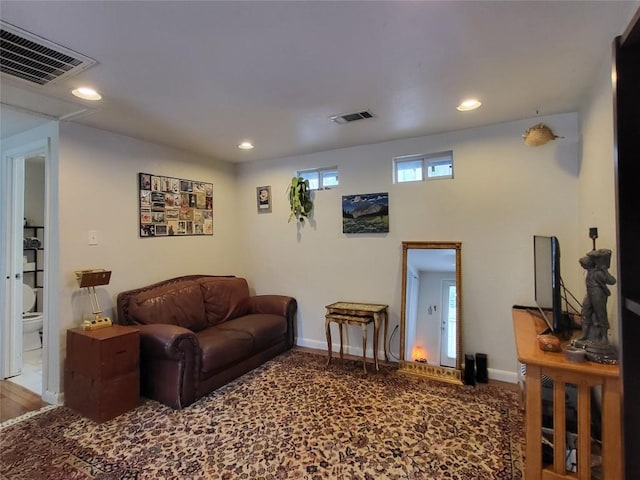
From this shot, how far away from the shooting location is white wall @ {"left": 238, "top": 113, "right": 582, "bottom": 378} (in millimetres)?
2850

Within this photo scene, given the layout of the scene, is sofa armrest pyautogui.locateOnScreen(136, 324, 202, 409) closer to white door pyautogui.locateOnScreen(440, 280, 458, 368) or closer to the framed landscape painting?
the framed landscape painting

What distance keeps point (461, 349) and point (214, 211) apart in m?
3.15

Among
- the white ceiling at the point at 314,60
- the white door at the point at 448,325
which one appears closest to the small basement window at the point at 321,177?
the white ceiling at the point at 314,60

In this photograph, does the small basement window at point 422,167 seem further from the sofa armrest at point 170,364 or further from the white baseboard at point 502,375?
the sofa armrest at point 170,364

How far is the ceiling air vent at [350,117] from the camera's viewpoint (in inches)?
106

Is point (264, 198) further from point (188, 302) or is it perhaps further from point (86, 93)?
point (86, 93)

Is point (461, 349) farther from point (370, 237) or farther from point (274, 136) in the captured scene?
point (274, 136)

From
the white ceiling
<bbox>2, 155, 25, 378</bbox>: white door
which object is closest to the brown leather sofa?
<bbox>2, 155, 25, 378</bbox>: white door

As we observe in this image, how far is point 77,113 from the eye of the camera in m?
2.55

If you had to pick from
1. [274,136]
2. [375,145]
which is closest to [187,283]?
[274,136]

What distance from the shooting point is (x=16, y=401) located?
275 centimetres

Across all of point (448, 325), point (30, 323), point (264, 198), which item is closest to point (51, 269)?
point (30, 323)

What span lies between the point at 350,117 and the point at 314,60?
960 mm

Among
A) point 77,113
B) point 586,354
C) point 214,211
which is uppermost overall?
point 77,113
